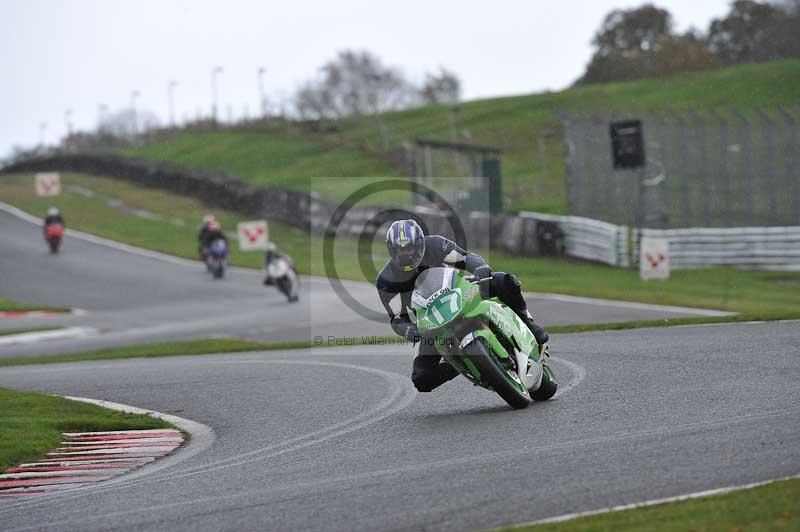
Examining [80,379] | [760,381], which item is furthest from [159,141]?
[760,381]

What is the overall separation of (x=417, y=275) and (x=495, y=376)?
3.31 feet

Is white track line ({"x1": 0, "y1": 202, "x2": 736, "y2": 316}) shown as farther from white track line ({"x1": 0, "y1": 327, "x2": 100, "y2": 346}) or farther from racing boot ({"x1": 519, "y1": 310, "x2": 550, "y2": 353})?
racing boot ({"x1": 519, "y1": 310, "x2": 550, "y2": 353})

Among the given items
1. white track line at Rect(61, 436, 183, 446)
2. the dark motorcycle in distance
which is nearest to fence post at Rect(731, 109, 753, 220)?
the dark motorcycle in distance

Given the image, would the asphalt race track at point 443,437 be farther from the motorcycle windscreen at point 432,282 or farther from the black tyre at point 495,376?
the motorcycle windscreen at point 432,282

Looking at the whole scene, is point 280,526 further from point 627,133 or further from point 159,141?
point 159,141

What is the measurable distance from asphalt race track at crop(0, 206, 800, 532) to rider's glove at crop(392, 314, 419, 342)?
0.72m

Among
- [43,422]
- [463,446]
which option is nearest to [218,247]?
[43,422]

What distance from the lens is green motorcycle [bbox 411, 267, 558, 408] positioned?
29.8ft

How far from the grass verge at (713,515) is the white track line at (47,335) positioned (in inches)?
786

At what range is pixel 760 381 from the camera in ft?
32.2

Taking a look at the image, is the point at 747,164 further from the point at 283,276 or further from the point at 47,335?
the point at 47,335

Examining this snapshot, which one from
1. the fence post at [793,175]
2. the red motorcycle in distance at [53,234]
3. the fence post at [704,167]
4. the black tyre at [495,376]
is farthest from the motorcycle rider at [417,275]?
the red motorcycle in distance at [53,234]

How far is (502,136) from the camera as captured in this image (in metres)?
61.8

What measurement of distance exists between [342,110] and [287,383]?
72.6 metres
